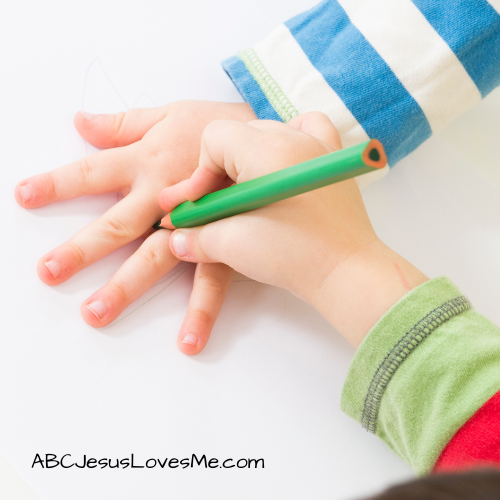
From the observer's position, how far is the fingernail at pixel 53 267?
0.38 metres

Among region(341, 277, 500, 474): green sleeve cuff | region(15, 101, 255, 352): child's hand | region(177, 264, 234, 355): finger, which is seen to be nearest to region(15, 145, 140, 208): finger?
region(15, 101, 255, 352): child's hand

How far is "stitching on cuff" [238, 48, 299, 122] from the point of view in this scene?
1.53 ft

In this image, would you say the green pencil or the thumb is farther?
the thumb

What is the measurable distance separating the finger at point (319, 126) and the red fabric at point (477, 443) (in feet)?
0.75

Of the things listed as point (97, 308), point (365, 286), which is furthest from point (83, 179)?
point (365, 286)

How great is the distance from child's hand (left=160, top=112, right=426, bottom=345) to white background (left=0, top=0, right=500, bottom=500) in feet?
0.22

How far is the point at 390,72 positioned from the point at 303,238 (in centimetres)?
23

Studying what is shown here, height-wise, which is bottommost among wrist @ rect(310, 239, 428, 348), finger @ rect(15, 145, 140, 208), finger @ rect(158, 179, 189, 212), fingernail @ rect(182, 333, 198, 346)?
wrist @ rect(310, 239, 428, 348)

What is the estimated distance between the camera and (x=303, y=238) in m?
0.35

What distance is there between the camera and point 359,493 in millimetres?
366

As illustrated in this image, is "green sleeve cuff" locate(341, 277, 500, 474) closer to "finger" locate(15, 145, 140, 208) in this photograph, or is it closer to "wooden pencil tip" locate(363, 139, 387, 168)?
"wooden pencil tip" locate(363, 139, 387, 168)

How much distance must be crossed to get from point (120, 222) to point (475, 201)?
1.19 ft

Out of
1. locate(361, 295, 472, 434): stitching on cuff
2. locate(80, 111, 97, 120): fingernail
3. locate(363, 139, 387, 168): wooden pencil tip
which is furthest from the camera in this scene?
locate(80, 111, 97, 120): fingernail

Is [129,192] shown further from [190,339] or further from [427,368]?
[427,368]
